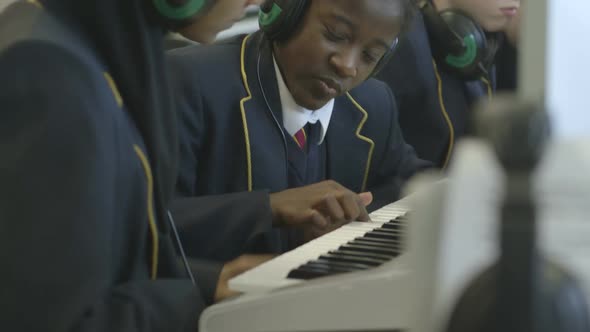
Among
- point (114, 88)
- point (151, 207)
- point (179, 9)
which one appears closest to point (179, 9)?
point (179, 9)

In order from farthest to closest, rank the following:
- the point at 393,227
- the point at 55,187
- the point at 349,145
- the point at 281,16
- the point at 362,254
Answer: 1. the point at 349,145
2. the point at 281,16
3. the point at 393,227
4. the point at 362,254
5. the point at 55,187

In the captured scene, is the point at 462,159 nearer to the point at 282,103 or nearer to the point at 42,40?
the point at 42,40

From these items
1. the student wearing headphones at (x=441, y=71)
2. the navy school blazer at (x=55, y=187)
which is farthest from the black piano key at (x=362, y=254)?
the student wearing headphones at (x=441, y=71)

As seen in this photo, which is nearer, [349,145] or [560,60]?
[560,60]

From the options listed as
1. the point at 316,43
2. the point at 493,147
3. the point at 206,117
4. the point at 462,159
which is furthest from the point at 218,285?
the point at 493,147

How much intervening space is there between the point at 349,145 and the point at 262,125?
0.25 metres

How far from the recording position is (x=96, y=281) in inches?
35.7

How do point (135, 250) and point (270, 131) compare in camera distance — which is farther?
point (270, 131)

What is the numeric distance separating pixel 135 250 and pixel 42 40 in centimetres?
27

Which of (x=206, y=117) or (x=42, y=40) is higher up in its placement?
(x=42, y=40)

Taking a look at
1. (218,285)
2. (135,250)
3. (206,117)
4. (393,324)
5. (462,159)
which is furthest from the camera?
(206,117)

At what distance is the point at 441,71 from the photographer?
2238 millimetres

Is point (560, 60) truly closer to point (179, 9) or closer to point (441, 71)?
point (179, 9)

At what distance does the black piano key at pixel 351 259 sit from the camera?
1.01m
